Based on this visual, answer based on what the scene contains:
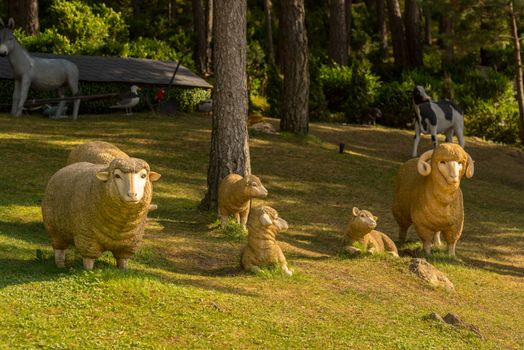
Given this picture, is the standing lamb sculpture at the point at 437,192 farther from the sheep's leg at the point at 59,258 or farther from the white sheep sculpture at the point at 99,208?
the sheep's leg at the point at 59,258

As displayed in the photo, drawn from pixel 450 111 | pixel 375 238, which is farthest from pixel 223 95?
pixel 450 111

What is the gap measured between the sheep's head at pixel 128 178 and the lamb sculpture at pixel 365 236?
16.9ft

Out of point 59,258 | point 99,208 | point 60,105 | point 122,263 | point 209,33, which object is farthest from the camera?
point 209,33

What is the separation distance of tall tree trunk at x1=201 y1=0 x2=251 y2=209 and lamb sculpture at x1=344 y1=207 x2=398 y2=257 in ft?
9.82

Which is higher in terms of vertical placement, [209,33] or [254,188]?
[209,33]

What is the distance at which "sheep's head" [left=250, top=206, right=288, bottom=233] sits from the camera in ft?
38.7

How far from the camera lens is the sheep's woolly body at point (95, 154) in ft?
43.2

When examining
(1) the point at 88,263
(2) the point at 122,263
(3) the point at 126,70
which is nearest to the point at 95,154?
(2) the point at 122,263

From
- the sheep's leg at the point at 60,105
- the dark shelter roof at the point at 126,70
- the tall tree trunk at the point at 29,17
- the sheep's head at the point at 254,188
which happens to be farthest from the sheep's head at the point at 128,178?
the tall tree trunk at the point at 29,17

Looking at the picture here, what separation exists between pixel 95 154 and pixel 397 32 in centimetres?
2857

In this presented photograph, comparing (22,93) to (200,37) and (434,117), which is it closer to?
(434,117)

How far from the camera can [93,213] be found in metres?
9.91

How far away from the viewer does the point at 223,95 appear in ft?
53.8

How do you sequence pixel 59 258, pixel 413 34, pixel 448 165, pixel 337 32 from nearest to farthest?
pixel 59 258 → pixel 448 165 → pixel 337 32 → pixel 413 34
